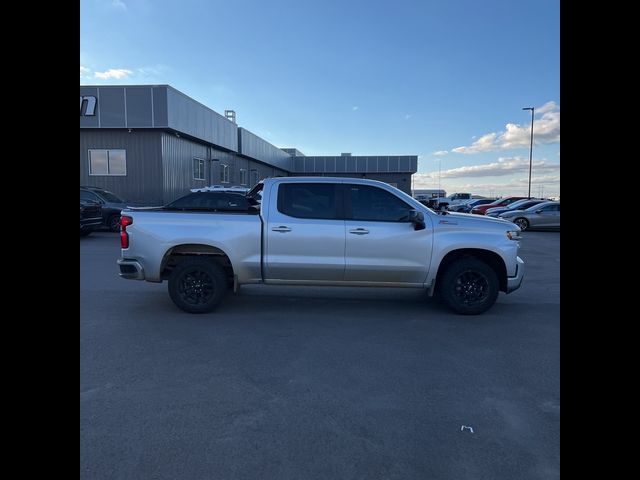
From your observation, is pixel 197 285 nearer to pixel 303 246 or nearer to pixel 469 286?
pixel 303 246

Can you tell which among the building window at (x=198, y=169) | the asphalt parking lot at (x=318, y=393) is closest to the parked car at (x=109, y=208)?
the building window at (x=198, y=169)

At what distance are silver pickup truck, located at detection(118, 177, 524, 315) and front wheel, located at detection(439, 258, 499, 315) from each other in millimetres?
14

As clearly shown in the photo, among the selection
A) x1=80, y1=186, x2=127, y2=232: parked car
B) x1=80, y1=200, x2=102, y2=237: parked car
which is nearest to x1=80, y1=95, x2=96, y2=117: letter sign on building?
x1=80, y1=186, x2=127, y2=232: parked car

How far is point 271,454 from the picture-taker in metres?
2.75

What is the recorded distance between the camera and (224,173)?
3106cm

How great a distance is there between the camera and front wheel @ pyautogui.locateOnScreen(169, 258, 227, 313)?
6.02m

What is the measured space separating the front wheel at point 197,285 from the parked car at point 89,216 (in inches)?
399

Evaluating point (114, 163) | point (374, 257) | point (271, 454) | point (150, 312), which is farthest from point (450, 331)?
point (114, 163)

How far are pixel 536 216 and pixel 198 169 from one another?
19732 millimetres

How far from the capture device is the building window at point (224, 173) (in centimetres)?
3051

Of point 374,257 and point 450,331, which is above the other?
point 374,257

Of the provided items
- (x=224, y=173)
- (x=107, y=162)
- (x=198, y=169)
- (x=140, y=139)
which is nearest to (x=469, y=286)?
(x=140, y=139)

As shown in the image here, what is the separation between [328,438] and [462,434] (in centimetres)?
98
